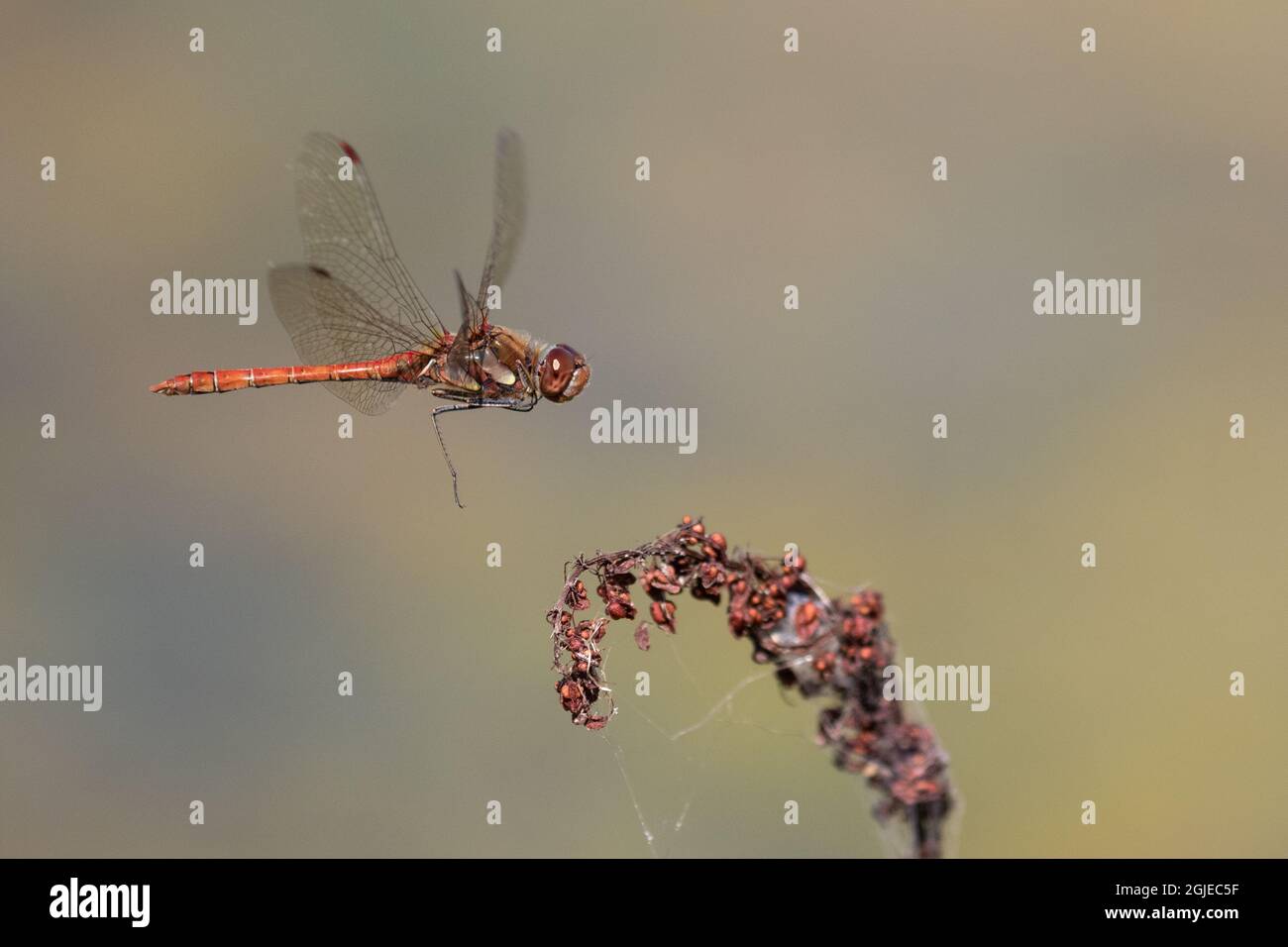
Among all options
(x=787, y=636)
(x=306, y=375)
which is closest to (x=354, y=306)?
(x=306, y=375)

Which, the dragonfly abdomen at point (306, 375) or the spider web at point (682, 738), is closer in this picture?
the dragonfly abdomen at point (306, 375)

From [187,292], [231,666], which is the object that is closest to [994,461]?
[231,666]

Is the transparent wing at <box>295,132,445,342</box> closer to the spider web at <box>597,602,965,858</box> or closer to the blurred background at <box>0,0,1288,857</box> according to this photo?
the spider web at <box>597,602,965,858</box>

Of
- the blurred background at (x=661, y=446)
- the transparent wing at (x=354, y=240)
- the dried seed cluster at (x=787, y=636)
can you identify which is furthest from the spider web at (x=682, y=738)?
the dried seed cluster at (x=787, y=636)

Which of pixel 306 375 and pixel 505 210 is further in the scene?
pixel 306 375

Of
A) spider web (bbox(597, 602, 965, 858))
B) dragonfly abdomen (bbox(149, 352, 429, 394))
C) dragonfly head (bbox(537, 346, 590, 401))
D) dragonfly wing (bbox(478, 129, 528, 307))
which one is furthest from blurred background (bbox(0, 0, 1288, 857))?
dragonfly wing (bbox(478, 129, 528, 307))

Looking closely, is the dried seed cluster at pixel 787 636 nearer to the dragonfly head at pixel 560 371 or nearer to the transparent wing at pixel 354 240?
the dragonfly head at pixel 560 371

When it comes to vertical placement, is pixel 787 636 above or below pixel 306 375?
below

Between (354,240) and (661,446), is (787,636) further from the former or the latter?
(661,446)
